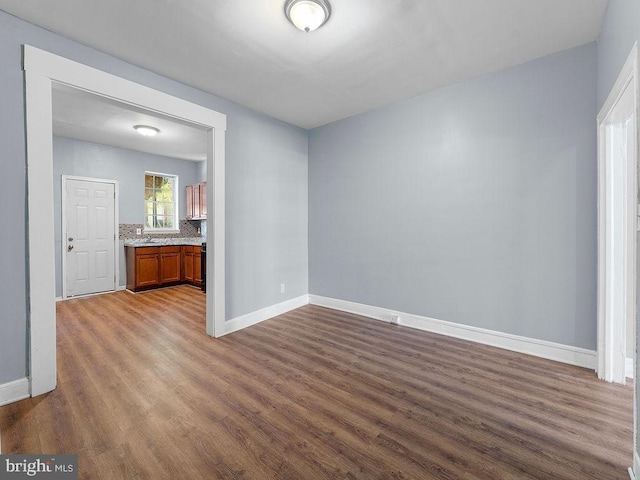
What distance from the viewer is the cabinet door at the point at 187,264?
20.0 ft

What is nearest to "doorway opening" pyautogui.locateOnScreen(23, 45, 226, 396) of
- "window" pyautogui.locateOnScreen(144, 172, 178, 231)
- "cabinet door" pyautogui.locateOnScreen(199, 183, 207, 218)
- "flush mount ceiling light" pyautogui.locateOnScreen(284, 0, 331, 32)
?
"flush mount ceiling light" pyautogui.locateOnScreen(284, 0, 331, 32)

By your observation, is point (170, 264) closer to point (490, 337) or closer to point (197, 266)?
point (197, 266)

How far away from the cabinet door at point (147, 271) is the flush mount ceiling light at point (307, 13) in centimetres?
508

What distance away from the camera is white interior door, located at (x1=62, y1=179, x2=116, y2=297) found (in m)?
5.09

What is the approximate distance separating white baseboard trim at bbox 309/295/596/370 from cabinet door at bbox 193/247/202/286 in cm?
334

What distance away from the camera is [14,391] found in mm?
2053

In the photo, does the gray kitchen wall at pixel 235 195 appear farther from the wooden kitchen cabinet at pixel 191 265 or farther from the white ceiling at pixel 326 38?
the wooden kitchen cabinet at pixel 191 265

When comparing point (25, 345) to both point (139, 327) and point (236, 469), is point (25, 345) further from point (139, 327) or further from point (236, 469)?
point (236, 469)

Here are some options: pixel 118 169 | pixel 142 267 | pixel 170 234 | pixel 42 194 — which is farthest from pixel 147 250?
pixel 42 194

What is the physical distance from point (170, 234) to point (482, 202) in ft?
20.8

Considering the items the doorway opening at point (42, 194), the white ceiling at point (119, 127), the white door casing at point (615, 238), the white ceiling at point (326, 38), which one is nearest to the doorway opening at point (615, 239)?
the white door casing at point (615, 238)

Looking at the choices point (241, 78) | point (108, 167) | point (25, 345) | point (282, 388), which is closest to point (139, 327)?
point (25, 345)

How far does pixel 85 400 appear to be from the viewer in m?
2.07

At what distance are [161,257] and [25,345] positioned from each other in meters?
3.79
